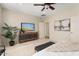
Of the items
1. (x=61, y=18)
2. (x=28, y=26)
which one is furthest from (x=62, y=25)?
(x=28, y=26)

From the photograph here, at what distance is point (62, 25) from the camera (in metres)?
1.47

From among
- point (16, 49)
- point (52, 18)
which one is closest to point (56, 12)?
point (52, 18)

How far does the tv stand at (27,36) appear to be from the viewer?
4.82 ft

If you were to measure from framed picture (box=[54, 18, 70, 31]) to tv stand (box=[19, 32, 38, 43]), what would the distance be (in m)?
0.36

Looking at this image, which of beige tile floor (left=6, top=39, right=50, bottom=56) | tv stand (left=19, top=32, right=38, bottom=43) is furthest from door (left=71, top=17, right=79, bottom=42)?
tv stand (left=19, top=32, right=38, bottom=43)

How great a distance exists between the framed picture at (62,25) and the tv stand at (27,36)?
1.19 feet

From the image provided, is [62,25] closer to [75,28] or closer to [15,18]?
[75,28]

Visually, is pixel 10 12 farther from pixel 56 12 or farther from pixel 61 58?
pixel 61 58

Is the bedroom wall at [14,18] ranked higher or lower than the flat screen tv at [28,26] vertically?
higher

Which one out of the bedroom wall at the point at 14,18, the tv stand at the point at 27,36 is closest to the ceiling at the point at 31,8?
the bedroom wall at the point at 14,18

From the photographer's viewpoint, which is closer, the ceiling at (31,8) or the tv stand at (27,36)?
the ceiling at (31,8)

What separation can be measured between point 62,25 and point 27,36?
1.97ft

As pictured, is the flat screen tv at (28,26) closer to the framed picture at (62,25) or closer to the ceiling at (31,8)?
the ceiling at (31,8)

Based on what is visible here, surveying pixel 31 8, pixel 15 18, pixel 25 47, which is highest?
pixel 31 8
